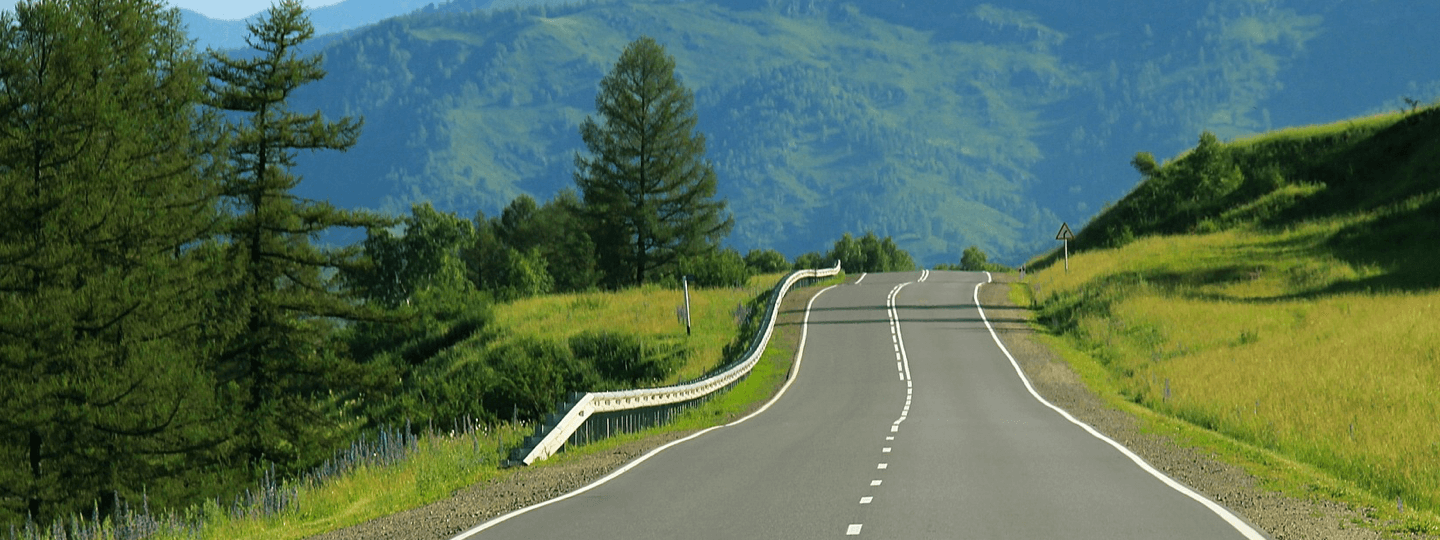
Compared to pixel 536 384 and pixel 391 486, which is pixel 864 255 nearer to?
pixel 536 384

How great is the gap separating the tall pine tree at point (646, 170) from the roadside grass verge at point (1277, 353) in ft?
88.4

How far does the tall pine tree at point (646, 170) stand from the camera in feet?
289

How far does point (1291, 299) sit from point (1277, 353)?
53.2ft

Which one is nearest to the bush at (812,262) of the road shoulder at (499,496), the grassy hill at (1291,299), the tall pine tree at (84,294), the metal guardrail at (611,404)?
the grassy hill at (1291,299)

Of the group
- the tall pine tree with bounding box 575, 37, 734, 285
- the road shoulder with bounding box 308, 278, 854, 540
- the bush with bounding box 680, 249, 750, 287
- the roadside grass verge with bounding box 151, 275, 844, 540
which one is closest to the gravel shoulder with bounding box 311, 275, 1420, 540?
the road shoulder with bounding box 308, 278, 854, 540

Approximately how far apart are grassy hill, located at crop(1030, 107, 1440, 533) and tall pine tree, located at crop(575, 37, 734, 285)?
77.1ft

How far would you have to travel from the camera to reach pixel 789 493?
15.1 m

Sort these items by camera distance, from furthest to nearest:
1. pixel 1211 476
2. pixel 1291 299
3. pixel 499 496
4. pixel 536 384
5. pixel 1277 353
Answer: pixel 1291 299, pixel 536 384, pixel 1277 353, pixel 1211 476, pixel 499 496

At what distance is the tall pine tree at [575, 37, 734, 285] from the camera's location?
289ft

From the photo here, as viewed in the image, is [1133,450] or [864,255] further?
[864,255]

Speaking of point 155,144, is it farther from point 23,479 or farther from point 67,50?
point 23,479

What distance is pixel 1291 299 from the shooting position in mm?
51062

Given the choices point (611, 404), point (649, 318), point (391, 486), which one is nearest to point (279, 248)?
point (611, 404)

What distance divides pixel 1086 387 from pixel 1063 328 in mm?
15385
